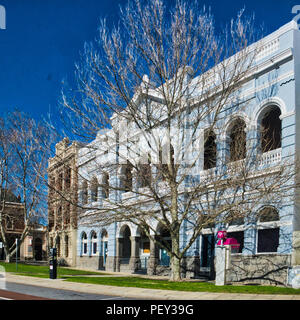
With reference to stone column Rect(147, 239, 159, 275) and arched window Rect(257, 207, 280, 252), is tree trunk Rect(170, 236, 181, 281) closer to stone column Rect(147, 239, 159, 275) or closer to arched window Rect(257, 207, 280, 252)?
arched window Rect(257, 207, 280, 252)

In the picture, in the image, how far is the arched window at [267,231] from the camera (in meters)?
18.9

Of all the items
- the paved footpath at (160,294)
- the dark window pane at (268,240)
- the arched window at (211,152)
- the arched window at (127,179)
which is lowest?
the paved footpath at (160,294)

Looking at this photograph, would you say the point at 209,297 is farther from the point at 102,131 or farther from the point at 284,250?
the point at 102,131

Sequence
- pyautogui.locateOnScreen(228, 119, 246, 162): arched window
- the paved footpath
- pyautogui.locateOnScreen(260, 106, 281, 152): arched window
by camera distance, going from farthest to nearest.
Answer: pyautogui.locateOnScreen(260, 106, 281, 152): arched window, pyautogui.locateOnScreen(228, 119, 246, 162): arched window, the paved footpath

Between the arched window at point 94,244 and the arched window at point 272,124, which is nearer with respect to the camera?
the arched window at point 272,124

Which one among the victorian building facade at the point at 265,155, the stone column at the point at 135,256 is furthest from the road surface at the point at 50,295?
the stone column at the point at 135,256

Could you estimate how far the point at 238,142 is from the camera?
1925cm

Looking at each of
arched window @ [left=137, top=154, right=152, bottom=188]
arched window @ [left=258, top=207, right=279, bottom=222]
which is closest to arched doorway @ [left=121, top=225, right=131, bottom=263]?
arched window @ [left=137, top=154, right=152, bottom=188]

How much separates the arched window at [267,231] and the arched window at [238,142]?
287cm

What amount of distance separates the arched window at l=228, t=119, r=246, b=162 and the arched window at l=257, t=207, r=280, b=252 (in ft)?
9.41

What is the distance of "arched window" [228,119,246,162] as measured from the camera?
18516 millimetres

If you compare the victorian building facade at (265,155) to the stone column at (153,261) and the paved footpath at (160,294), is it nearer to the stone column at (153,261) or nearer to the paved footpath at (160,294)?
the stone column at (153,261)
